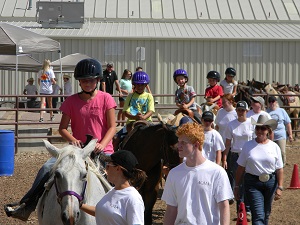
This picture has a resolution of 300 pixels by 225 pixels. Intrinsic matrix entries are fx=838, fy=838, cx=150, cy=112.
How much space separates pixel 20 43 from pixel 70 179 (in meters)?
14.6

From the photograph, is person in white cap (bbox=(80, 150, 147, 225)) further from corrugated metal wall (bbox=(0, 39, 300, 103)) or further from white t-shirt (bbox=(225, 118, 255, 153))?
corrugated metal wall (bbox=(0, 39, 300, 103))

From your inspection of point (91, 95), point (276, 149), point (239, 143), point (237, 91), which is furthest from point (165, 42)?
point (91, 95)

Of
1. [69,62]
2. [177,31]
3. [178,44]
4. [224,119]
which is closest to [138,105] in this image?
[224,119]

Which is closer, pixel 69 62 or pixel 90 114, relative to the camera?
pixel 90 114

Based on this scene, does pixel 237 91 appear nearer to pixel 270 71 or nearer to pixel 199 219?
pixel 199 219

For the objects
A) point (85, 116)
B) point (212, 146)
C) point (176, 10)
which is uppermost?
point (176, 10)

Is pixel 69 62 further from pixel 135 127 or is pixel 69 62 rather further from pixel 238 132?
pixel 135 127

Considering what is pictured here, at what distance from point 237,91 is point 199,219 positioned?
1182 cm

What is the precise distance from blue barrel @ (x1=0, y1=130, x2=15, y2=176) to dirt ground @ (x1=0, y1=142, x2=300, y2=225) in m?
0.19

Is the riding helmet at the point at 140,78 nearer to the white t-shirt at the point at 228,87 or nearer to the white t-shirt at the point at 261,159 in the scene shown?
the white t-shirt at the point at 261,159

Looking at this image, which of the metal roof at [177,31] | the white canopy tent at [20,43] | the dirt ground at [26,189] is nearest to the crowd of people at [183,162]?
the dirt ground at [26,189]

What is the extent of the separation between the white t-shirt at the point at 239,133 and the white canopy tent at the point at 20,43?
9.02m

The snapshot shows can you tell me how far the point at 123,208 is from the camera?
19.7 feet

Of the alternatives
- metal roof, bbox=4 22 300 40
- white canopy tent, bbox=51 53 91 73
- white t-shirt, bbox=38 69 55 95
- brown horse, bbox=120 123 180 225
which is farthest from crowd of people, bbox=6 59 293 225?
metal roof, bbox=4 22 300 40
